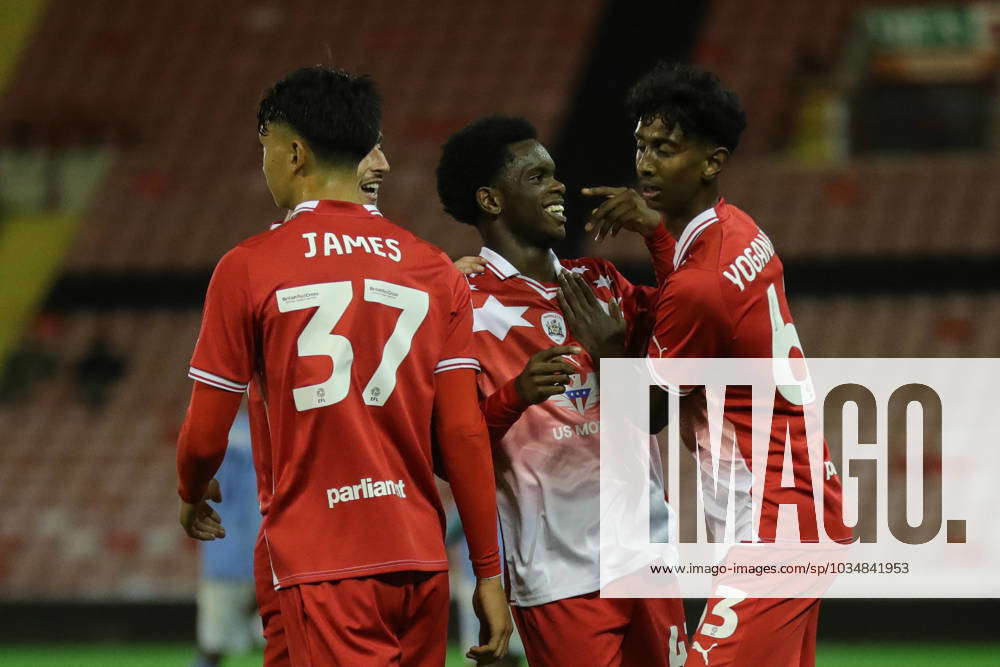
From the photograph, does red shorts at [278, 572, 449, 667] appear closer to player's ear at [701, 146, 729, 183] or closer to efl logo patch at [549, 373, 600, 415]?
efl logo patch at [549, 373, 600, 415]

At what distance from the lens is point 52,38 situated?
45.3 feet

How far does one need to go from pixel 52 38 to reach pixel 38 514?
17.7ft

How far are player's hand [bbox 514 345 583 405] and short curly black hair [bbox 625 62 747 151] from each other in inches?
26.2

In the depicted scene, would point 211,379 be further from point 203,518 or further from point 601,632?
point 601,632

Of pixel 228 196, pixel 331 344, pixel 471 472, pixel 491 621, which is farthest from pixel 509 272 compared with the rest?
pixel 228 196

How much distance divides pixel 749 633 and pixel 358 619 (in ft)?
2.96

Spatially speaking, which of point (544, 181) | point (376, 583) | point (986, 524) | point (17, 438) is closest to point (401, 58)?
point (17, 438)

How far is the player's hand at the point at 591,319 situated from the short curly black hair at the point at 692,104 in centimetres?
48

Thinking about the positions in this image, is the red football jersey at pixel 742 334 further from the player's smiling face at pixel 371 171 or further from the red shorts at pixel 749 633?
the player's smiling face at pixel 371 171

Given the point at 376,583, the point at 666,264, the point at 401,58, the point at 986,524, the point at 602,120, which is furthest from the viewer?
the point at 401,58

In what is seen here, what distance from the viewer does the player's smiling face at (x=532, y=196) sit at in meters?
3.79

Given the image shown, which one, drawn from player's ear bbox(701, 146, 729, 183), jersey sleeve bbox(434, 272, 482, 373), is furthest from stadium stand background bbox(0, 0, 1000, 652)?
jersey sleeve bbox(434, 272, 482, 373)

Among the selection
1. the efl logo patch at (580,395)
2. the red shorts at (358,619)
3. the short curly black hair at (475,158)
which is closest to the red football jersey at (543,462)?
the efl logo patch at (580,395)

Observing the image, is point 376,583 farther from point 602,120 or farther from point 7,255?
point 7,255
